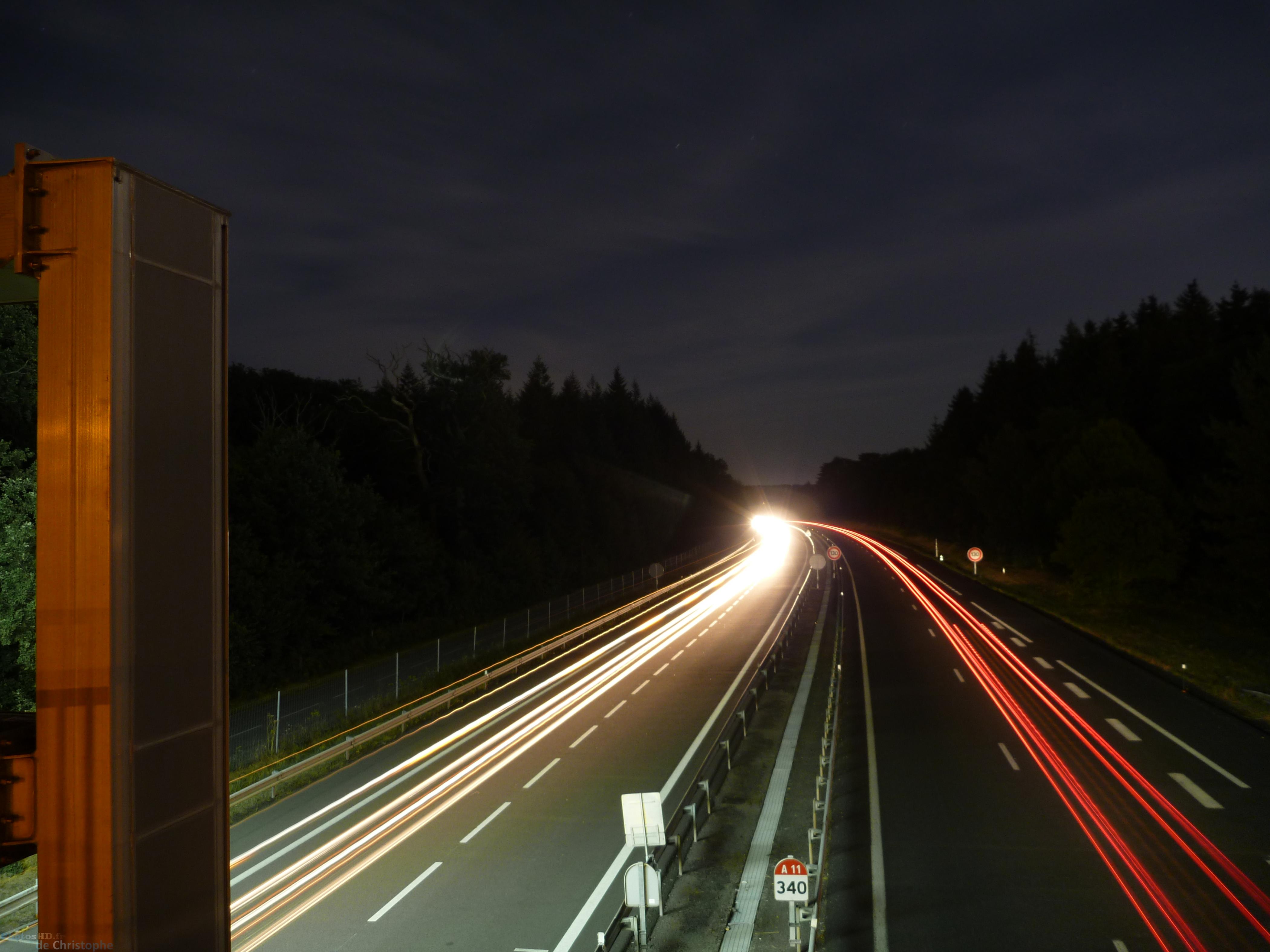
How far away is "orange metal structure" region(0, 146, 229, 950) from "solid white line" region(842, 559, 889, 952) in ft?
30.6

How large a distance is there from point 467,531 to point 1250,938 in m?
48.5

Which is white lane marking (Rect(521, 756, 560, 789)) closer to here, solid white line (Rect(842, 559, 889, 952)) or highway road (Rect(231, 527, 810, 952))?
highway road (Rect(231, 527, 810, 952))

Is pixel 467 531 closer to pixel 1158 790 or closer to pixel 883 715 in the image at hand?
pixel 883 715

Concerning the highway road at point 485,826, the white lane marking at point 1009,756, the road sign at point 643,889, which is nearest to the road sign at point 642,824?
the road sign at point 643,889

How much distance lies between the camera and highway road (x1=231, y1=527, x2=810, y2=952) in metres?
10.6

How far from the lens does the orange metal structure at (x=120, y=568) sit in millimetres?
2729

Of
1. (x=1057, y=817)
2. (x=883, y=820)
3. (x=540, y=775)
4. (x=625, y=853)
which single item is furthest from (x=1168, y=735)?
(x=540, y=775)

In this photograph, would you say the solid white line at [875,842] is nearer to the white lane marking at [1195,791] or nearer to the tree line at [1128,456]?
the white lane marking at [1195,791]

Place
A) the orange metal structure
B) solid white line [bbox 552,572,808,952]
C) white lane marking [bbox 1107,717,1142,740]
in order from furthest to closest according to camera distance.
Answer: white lane marking [bbox 1107,717,1142,740] → solid white line [bbox 552,572,808,952] → the orange metal structure

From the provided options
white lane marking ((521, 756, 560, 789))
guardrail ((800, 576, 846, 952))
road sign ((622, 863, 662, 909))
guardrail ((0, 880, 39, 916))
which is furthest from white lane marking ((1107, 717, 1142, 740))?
guardrail ((0, 880, 39, 916))

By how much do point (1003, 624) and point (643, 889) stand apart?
34327 millimetres

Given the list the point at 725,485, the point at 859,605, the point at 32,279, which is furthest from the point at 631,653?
the point at 725,485

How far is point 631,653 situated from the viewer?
32.8 meters

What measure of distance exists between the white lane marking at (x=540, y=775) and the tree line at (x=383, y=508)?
31.0ft
